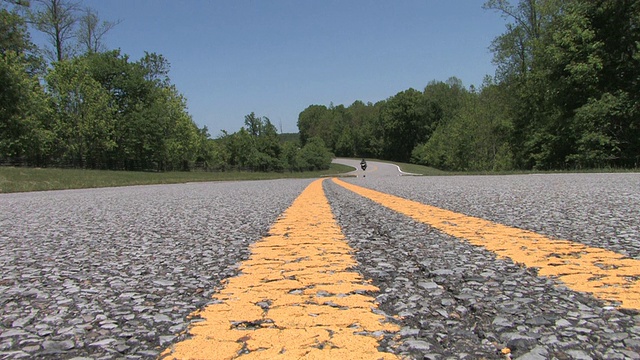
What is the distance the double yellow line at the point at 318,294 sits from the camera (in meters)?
1.57

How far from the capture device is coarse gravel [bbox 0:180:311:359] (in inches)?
66.9

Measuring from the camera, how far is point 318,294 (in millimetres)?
2186

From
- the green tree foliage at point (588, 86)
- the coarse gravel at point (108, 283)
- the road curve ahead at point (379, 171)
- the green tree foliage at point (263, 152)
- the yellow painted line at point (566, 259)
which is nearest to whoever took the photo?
the coarse gravel at point (108, 283)

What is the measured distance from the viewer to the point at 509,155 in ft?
119

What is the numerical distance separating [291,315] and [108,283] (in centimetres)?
140

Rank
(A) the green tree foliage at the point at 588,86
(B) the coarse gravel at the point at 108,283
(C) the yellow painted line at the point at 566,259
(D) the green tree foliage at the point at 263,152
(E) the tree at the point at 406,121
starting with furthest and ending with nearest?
1. (E) the tree at the point at 406,121
2. (D) the green tree foliage at the point at 263,152
3. (A) the green tree foliage at the point at 588,86
4. (C) the yellow painted line at the point at 566,259
5. (B) the coarse gravel at the point at 108,283

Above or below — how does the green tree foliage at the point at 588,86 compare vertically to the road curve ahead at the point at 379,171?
above

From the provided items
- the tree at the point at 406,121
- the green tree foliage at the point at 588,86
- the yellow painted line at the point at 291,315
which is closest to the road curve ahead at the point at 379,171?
the green tree foliage at the point at 588,86

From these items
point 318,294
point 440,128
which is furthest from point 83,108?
point 440,128

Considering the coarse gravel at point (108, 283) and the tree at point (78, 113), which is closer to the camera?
the coarse gravel at point (108, 283)

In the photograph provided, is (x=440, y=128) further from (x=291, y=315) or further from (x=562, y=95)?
(x=291, y=315)

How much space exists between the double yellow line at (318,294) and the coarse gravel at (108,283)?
172 mm

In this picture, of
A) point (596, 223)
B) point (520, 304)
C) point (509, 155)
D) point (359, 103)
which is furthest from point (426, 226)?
point (359, 103)

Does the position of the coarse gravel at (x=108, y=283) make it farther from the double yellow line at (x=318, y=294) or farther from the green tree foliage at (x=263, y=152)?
the green tree foliage at (x=263, y=152)
